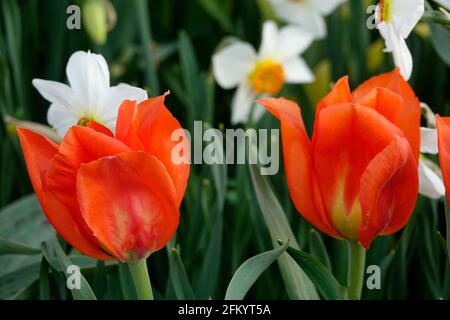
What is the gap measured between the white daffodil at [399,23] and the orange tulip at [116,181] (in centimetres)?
19

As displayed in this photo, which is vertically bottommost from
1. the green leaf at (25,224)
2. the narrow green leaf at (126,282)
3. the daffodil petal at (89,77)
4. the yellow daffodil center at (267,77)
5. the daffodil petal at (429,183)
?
the green leaf at (25,224)

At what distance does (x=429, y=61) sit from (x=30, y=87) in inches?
26.8

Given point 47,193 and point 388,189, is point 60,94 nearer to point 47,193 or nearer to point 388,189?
point 47,193

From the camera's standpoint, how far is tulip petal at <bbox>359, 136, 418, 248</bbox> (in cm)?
59

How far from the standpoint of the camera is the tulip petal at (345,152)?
60 cm

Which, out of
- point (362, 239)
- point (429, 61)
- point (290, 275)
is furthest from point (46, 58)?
point (362, 239)

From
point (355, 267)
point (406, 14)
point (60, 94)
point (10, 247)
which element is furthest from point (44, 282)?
point (406, 14)

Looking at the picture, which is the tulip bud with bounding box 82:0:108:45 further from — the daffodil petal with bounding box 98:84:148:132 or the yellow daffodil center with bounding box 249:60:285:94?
the daffodil petal with bounding box 98:84:148:132

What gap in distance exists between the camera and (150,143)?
0.61m

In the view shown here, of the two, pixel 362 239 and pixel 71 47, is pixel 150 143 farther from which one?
pixel 71 47

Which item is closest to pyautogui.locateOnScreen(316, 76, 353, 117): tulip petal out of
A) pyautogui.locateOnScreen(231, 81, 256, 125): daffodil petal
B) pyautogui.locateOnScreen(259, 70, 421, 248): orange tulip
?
pyautogui.locateOnScreen(259, 70, 421, 248): orange tulip

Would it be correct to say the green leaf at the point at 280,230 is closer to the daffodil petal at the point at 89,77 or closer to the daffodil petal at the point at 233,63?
the daffodil petal at the point at 89,77

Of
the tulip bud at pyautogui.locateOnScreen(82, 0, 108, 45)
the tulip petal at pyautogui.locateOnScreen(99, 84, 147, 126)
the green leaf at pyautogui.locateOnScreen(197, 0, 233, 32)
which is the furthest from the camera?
the green leaf at pyautogui.locateOnScreen(197, 0, 233, 32)

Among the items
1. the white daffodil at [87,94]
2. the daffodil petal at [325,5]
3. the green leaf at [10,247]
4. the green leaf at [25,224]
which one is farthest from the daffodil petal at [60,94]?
the daffodil petal at [325,5]
